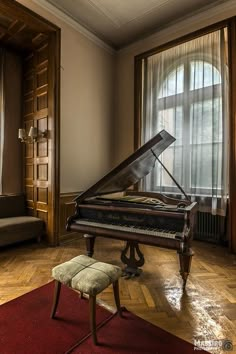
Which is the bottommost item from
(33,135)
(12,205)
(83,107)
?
(12,205)

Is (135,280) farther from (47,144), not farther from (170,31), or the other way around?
(170,31)

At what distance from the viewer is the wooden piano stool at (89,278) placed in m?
1.42

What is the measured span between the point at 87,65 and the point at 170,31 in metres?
1.59

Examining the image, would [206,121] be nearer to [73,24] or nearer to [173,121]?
[173,121]

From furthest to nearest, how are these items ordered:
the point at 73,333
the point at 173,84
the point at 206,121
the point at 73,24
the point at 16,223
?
the point at 173,84, the point at 73,24, the point at 206,121, the point at 16,223, the point at 73,333

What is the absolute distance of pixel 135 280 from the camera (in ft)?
7.73

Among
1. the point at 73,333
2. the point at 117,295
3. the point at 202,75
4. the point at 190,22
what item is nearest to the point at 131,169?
the point at 117,295

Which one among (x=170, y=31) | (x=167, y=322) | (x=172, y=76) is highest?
(x=170, y=31)

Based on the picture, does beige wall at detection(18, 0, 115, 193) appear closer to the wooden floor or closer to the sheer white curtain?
the sheer white curtain

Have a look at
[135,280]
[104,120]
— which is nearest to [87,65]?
[104,120]

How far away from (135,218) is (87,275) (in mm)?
783

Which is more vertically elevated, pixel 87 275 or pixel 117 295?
pixel 87 275

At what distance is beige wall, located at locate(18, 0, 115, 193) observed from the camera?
12.0 ft

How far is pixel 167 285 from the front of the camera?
2.28 meters
